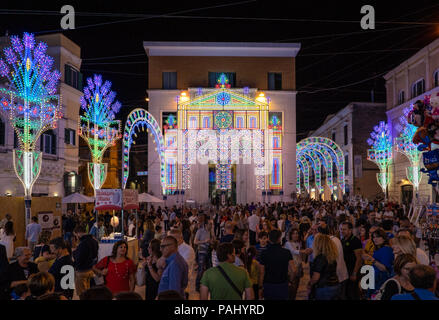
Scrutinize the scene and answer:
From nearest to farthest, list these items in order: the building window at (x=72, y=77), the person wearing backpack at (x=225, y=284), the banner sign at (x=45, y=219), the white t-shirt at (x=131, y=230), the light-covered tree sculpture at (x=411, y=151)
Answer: the person wearing backpack at (x=225, y=284) < the white t-shirt at (x=131, y=230) < the banner sign at (x=45, y=219) < the light-covered tree sculpture at (x=411, y=151) < the building window at (x=72, y=77)

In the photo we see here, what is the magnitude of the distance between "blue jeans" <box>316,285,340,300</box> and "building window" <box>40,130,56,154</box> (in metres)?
26.3

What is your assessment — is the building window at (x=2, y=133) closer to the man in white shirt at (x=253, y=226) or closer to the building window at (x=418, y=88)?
the man in white shirt at (x=253, y=226)

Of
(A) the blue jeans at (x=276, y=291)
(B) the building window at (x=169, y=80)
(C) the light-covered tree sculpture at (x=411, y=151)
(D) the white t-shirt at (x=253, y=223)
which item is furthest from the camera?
(B) the building window at (x=169, y=80)

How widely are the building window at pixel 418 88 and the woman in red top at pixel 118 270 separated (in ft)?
107

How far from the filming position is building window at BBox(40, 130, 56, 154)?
94.9 ft

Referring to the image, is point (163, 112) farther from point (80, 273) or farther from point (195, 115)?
point (80, 273)

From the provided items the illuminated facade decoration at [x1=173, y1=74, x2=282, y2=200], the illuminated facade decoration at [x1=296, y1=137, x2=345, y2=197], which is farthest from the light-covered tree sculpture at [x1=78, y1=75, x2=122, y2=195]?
the illuminated facade decoration at [x1=296, y1=137, x2=345, y2=197]

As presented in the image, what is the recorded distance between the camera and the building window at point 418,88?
111 feet

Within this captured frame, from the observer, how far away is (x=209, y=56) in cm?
4438

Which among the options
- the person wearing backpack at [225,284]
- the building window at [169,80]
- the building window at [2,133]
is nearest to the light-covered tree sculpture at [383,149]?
the building window at [169,80]

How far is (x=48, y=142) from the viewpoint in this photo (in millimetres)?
29547

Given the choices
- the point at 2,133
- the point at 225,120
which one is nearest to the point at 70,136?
the point at 2,133

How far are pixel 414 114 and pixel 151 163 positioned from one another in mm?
29805
